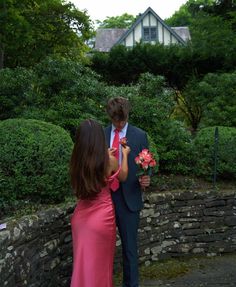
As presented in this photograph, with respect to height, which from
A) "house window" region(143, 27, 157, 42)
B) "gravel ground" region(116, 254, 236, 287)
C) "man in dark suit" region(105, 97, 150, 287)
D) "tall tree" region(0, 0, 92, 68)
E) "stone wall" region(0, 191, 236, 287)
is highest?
"house window" region(143, 27, 157, 42)

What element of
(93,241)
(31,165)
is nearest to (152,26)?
(31,165)

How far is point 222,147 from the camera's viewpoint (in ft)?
22.5

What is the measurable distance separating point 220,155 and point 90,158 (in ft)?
11.8

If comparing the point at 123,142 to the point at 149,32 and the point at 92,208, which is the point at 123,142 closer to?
the point at 92,208

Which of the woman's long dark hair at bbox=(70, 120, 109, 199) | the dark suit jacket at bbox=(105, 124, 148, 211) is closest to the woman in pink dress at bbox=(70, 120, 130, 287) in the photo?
the woman's long dark hair at bbox=(70, 120, 109, 199)

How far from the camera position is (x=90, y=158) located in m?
3.68

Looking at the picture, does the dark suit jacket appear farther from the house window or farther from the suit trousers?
the house window

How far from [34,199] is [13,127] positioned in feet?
2.54

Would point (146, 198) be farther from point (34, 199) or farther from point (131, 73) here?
point (131, 73)

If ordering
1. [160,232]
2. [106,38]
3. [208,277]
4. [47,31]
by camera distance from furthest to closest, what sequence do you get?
[106,38]
[47,31]
[160,232]
[208,277]

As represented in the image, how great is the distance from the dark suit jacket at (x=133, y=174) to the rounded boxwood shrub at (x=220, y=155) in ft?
8.76

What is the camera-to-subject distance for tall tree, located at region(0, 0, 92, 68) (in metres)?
11.0

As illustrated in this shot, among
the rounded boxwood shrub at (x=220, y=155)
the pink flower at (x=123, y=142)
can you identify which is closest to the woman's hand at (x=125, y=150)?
the pink flower at (x=123, y=142)

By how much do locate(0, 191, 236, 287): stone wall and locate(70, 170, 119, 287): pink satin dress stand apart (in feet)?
1.65
